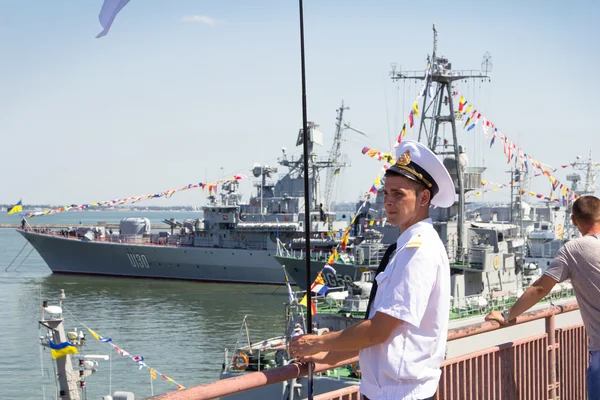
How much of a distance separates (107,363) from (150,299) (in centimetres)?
1617

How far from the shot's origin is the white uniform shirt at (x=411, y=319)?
2699 mm

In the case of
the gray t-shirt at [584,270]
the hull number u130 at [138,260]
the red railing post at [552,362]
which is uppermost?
the gray t-shirt at [584,270]

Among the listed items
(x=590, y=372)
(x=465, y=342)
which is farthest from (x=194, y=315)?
(x=590, y=372)

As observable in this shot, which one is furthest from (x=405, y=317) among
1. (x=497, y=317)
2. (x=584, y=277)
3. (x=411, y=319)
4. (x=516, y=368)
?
(x=516, y=368)

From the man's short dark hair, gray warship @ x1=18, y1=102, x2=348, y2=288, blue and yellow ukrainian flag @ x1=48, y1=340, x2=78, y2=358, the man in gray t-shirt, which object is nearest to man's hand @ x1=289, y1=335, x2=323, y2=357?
the man in gray t-shirt

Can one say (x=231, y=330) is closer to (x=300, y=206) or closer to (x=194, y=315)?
(x=194, y=315)

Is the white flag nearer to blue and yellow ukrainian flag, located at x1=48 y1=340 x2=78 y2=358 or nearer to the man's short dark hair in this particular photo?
the man's short dark hair

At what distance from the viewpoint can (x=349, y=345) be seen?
273 centimetres

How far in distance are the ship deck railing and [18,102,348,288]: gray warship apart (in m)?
39.9

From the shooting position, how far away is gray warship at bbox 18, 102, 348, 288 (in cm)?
4700

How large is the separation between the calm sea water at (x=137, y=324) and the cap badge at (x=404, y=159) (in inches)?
620

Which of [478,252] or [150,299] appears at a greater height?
[478,252]

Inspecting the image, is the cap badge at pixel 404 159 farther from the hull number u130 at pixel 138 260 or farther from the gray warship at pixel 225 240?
the hull number u130 at pixel 138 260

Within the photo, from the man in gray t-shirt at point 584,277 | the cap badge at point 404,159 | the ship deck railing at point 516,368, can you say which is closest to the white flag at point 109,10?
the cap badge at point 404,159
